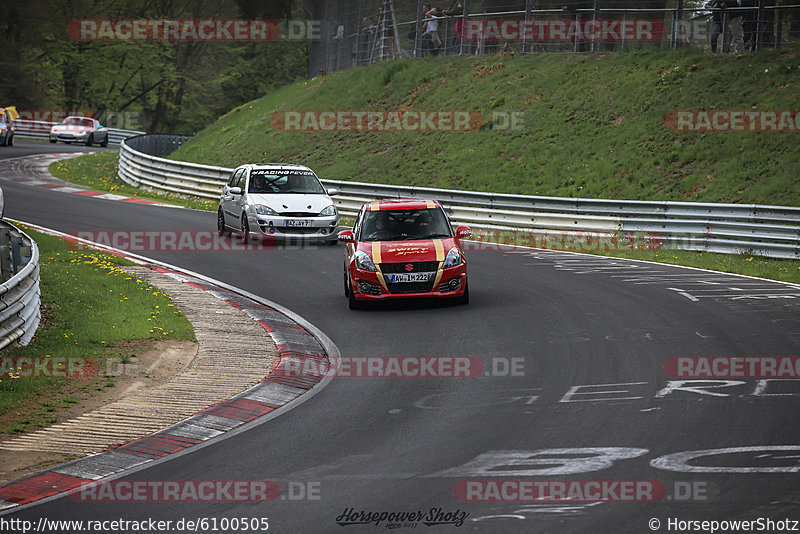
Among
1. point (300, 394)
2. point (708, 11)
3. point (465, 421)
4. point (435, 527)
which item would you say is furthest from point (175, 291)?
point (708, 11)

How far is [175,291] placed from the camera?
50.8ft

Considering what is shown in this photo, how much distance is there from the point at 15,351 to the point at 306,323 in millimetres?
3984

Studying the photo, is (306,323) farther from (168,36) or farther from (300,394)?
(168,36)

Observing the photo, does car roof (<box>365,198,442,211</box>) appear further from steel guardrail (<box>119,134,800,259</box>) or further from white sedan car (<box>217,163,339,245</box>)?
steel guardrail (<box>119,134,800,259</box>)

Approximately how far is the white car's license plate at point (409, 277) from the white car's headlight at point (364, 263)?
1.07 feet

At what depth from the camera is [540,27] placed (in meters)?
34.1

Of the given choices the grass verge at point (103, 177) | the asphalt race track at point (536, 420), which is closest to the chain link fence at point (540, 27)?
the grass verge at point (103, 177)

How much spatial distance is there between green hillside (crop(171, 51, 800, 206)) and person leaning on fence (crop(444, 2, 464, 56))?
2.79 feet

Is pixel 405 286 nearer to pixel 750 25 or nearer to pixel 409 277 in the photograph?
pixel 409 277

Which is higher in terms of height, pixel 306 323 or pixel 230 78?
pixel 230 78

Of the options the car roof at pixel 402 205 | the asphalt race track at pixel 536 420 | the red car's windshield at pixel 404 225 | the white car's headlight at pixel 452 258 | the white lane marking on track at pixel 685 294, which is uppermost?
the car roof at pixel 402 205

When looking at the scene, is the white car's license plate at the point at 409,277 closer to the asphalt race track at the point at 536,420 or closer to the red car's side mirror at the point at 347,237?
the asphalt race track at the point at 536,420

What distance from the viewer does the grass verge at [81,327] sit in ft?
31.8

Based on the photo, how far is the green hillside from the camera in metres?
24.8
